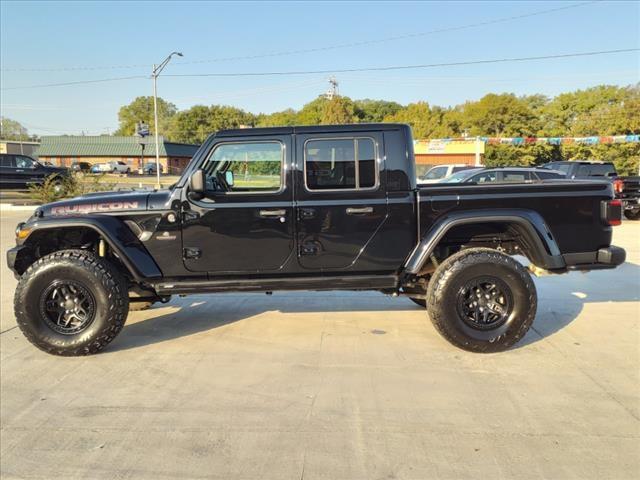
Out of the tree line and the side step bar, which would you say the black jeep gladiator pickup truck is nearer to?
the side step bar

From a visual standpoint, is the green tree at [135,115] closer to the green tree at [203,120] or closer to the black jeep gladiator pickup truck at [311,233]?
the green tree at [203,120]

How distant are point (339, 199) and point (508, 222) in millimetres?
1497

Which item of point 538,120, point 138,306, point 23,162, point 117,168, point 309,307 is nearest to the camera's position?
point 138,306

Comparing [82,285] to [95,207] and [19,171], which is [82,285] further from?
[19,171]

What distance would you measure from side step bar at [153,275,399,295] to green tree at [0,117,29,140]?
493 feet

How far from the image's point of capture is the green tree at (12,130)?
436 ft

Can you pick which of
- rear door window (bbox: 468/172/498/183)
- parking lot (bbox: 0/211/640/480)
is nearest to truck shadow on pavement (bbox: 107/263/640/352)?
parking lot (bbox: 0/211/640/480)

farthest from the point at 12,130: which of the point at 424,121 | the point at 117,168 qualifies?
the point at 424,121

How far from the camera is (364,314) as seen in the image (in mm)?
5457

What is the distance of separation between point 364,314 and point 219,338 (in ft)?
5.32

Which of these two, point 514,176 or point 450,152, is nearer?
point 514,176

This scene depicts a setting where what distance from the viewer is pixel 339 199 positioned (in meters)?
4.34

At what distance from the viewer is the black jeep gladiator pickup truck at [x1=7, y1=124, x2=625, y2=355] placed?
4.25m

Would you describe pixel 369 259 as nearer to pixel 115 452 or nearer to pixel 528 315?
pixel 528 315
